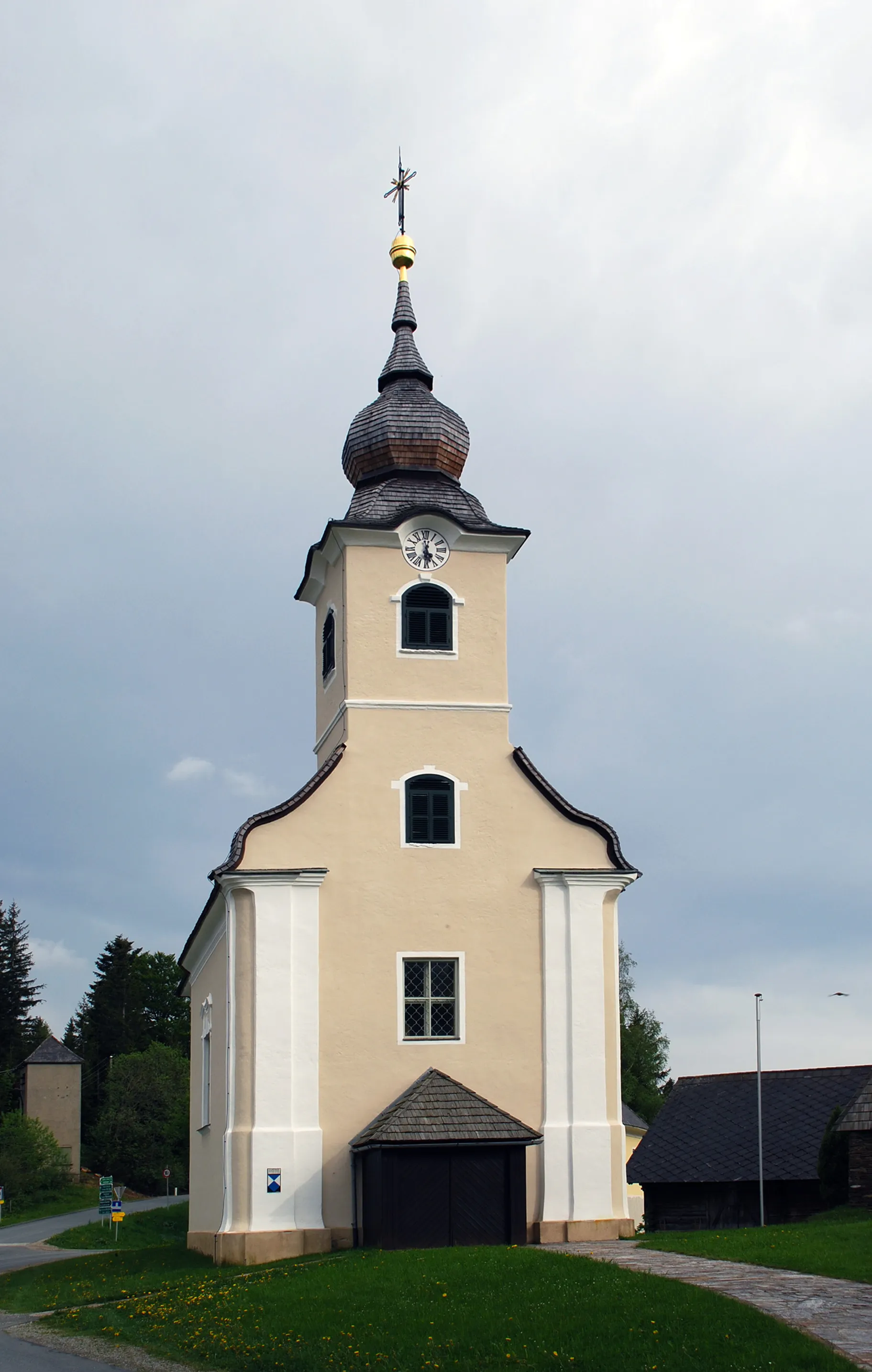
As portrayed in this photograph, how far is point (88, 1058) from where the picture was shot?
9594 centimetres

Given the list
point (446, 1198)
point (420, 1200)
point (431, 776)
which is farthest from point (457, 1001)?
point (431, 776)

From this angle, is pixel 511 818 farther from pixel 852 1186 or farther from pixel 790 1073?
pixel 790 1073

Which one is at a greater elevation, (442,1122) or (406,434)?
(406,434)

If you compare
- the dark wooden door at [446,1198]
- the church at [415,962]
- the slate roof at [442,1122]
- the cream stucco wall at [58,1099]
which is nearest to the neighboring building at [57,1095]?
the cream stucco wall at [58,1099]

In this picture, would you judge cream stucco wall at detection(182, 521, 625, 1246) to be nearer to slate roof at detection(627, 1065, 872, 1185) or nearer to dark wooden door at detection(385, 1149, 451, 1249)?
dark wooden door at detection(385, 1149, 451, 1249)

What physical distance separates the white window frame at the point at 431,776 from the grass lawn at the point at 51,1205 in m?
42.4

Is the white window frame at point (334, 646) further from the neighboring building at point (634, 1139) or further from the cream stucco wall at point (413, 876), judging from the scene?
the neighboring building at point (634, 1139)

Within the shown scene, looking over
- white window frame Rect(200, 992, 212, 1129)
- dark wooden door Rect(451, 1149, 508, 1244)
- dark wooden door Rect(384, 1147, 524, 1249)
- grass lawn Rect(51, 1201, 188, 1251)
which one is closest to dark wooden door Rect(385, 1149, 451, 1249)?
dark wooden door Rect(384, 1147, 524, 1249)

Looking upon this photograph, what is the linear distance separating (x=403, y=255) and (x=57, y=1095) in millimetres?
58787

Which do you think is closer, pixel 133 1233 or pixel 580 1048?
pixel 580 1048

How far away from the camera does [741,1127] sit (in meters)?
39.4

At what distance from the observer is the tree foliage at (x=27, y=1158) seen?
234 feet

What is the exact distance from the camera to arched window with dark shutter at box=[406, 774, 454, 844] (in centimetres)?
2895

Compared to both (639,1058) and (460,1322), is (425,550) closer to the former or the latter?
(460,1322)
